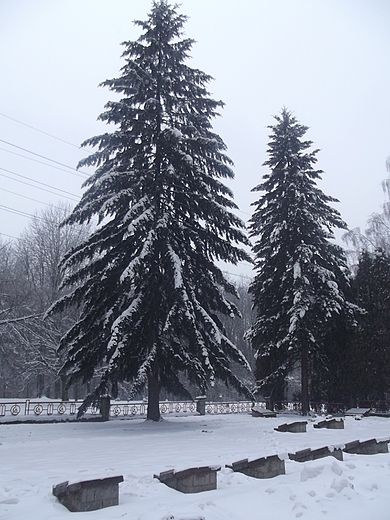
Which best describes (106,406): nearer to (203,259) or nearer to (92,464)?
(203,259)

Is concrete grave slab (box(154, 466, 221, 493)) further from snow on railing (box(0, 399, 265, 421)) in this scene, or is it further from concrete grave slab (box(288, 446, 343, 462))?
snow on railing (box(0, 399, 265, 421))

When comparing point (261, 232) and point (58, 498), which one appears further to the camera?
point (261, 232)

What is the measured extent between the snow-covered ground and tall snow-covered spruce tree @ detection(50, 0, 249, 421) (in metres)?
4.77

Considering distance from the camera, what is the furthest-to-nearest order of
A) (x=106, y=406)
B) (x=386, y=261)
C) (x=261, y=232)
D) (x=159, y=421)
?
1. (x=261, y=232)
2. (x=386, y=261)
3. (x=106, y=406)
4. (x=159, y=421)

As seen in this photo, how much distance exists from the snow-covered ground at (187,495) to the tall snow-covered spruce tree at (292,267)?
12.9 m

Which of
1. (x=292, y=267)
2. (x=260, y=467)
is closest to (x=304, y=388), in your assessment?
(x=292, y=267)

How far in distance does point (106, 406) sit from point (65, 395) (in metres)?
14.1

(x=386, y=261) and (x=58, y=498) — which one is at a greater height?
(x=386, y=261)

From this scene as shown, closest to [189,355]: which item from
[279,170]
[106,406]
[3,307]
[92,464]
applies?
[106,406]

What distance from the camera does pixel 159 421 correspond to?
58.2 feet

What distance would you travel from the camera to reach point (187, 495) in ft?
20.5

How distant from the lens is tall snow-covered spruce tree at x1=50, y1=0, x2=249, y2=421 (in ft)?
54.9

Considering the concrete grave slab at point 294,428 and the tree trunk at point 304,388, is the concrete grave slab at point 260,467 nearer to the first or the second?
the concrete grave slab at point 294,428

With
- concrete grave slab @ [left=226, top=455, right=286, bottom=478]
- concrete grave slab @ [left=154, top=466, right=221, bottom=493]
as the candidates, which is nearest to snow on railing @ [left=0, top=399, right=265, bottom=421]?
concrete grave slab @ [left=226, top=455, right=286, bottom=478]
